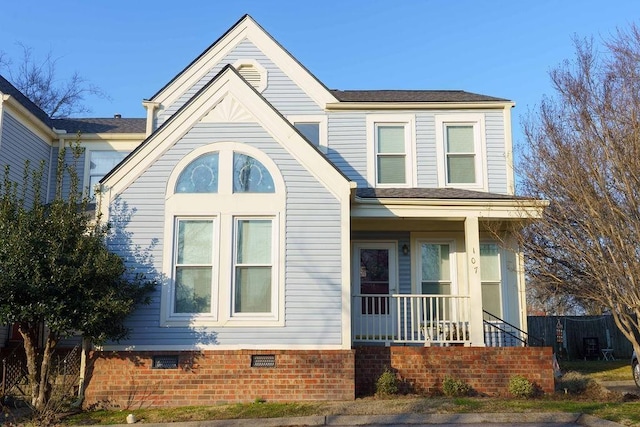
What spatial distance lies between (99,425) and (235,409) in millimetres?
1993

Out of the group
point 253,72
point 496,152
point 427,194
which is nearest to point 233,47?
point 253,72

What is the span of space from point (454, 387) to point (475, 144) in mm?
5742

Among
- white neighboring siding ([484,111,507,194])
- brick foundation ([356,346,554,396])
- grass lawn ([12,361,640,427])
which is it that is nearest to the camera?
grass lawn ([12,361,640,427])

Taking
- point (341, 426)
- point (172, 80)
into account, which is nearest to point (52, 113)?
point (172, 80)

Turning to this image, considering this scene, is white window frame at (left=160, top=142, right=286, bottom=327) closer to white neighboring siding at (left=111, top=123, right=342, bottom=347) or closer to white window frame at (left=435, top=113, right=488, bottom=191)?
white neighboring siding at (left=111, top=123, right=342, bottom=347)

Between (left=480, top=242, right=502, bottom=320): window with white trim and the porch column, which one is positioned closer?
the porch column

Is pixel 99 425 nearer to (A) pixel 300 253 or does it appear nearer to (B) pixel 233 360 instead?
(B) pixel 233 360

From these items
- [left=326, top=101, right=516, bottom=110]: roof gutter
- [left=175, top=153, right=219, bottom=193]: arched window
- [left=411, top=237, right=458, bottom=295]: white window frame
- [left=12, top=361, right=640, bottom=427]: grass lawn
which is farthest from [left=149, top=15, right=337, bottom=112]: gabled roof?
[left=12, top=361, right=640, bottom=427]: grass lawn

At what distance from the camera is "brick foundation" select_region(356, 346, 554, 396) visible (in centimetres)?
1048

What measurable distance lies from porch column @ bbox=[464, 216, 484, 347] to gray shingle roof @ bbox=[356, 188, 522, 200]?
0.57 meters

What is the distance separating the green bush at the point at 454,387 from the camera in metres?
10.2

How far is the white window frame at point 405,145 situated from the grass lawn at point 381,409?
5.11 meters

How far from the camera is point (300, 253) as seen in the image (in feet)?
33.9

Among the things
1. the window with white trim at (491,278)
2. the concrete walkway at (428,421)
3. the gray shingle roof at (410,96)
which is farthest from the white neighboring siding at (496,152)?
the concrete walkway at (428,421)
